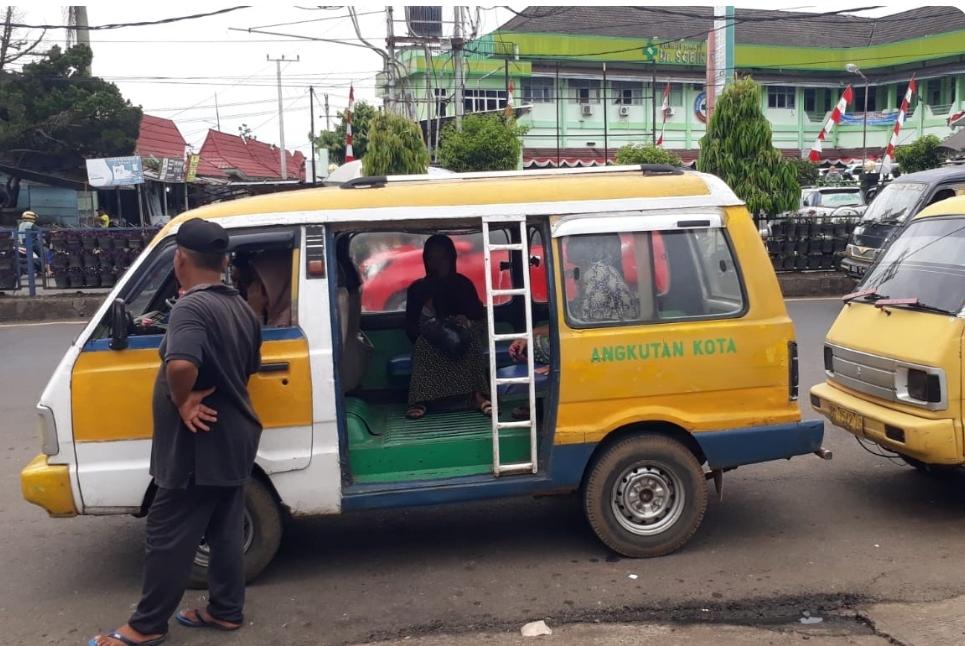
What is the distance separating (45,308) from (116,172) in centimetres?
1042

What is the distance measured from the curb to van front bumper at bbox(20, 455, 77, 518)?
11.8m

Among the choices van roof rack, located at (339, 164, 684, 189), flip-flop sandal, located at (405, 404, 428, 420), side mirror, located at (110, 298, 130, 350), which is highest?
van roof rack, located at (339, 164, 684, 189)

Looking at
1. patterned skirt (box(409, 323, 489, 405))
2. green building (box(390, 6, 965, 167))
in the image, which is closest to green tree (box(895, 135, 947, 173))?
green building (box(390, 6, 965, 167))

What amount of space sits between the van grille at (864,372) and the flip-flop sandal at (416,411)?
266 cm

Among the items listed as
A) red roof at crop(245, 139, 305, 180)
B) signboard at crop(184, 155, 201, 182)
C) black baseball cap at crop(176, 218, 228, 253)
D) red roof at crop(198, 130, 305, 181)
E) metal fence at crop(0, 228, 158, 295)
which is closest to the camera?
black baseball cap at crop(176, 218, 228, 253)

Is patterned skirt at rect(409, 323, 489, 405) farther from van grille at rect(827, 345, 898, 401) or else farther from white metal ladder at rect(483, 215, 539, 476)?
van grille at rect(827, 345, 898, 401)

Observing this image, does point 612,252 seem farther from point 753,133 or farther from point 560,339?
point 753,133

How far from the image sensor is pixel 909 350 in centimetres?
491

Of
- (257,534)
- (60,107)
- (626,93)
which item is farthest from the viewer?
(626,93)

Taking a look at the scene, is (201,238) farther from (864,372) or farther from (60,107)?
(60,107)

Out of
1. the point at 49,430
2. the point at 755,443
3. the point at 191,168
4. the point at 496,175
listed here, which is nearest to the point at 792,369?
the point at 755,443

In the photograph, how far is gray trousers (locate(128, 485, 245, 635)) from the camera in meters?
3.64

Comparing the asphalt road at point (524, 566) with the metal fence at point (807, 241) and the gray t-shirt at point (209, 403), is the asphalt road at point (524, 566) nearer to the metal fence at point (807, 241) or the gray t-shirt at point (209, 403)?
the gray t-shirt at point (209, 403)

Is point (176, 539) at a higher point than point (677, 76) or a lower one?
lower
